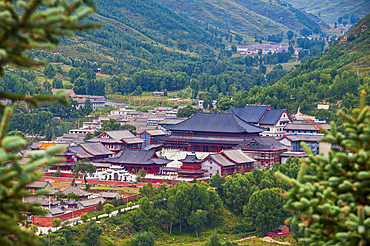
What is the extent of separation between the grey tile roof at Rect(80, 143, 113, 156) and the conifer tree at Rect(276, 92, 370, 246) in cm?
5781

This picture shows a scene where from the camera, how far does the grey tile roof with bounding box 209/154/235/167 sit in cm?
6099

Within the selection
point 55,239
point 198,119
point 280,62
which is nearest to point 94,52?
point 280,62

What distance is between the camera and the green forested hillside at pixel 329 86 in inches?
3688

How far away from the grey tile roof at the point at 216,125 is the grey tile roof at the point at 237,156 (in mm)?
6706

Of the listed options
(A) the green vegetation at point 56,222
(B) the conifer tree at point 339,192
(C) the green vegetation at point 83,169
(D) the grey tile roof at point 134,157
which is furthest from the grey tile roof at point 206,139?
(B) the conifer tree at point 339,192

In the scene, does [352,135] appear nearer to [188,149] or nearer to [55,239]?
[55,239]

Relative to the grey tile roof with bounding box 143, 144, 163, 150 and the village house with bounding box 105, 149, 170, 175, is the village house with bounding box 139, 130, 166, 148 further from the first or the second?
the village house with bounding box 105, 149, 170, 175

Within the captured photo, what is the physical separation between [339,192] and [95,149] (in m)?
59.4

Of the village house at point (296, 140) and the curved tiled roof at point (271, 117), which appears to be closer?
the village house at point (296, 140)

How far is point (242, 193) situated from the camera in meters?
54.3

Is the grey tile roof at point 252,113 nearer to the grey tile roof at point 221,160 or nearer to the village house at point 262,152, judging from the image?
the village house at point 262,152

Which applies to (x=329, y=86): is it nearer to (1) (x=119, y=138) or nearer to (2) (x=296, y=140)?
(2) (x=296, y=140)

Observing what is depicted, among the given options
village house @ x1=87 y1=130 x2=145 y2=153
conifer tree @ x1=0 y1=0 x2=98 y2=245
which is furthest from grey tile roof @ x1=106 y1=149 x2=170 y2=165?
conifer tree @ x1=0 y1=0 x2=98 y2=245

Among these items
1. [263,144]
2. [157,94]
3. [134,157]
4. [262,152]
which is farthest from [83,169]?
[157,94]
